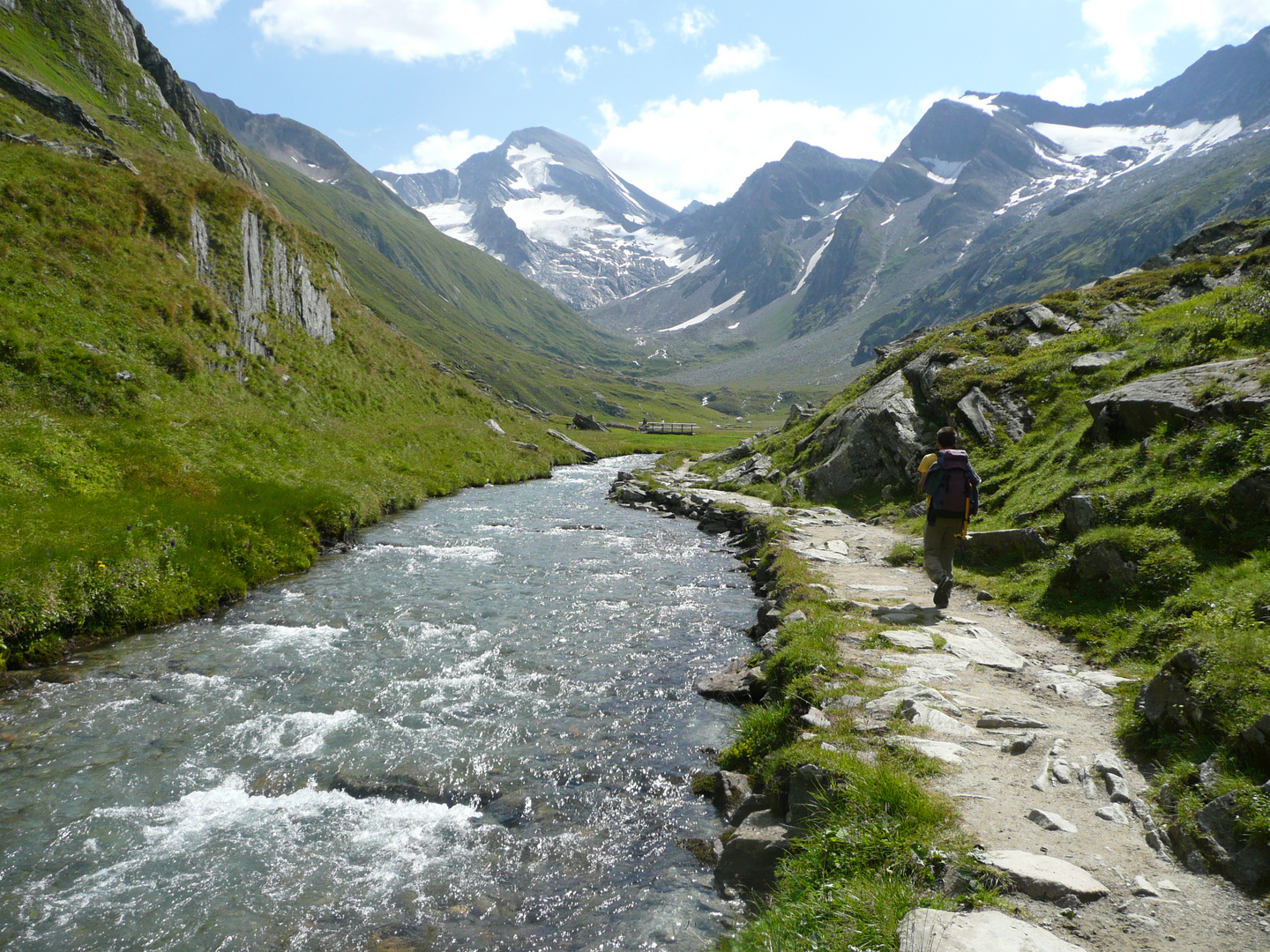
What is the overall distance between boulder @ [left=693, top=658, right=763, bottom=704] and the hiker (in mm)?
5227

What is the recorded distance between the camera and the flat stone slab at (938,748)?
8.10 meters

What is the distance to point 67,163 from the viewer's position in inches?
1356

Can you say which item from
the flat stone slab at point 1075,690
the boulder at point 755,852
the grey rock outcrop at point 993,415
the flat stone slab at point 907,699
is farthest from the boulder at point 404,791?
the grey rock outcrop at point 993,415

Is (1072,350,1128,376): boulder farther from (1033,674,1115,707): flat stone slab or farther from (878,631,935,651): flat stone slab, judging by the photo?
(1033,674,1115,707): flat stone slab

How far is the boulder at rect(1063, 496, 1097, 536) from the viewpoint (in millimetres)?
15094

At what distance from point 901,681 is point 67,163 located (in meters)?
48.0

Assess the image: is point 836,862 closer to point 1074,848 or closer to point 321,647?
point 1074,848

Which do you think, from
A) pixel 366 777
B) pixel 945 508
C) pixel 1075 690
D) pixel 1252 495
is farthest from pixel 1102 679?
pixel 366 777

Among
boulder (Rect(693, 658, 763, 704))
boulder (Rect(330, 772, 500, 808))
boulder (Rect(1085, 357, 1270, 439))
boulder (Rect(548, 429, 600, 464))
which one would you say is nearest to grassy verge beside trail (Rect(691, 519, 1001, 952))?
boulder (Rect(693, 658, 763, 704))

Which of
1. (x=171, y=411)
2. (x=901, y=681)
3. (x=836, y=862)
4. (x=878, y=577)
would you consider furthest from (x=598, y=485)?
(x=836, y=862)

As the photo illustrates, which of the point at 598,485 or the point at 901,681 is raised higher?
the point at 901,681

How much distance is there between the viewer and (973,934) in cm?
504

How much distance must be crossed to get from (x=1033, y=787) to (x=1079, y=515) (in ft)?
35.0

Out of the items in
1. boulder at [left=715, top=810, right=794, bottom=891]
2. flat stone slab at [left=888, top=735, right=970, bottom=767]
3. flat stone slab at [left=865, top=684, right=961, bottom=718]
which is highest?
flat stone slab at [left=888, top=735, right=970, bottom=767]
